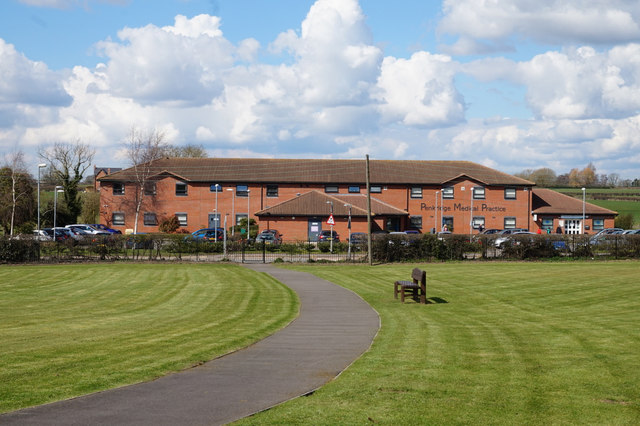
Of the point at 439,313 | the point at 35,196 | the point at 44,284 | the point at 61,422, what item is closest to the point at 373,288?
the point at 439,313

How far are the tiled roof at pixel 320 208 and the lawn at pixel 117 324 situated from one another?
33463mm

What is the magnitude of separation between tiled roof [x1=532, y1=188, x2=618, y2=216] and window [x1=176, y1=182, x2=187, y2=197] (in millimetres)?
40568

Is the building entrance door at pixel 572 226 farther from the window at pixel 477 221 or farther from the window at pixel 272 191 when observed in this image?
the window at pixel 272 191

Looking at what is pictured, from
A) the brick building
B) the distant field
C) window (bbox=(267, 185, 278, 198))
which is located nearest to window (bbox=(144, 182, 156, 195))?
the brick building

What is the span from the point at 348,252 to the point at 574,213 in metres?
44.1

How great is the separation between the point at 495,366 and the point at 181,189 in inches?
2652

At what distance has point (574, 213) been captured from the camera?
76062 millimetres

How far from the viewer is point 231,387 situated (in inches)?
380

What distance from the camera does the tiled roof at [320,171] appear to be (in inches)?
2995

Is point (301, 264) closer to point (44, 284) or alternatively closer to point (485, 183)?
Result: point (44, 284)

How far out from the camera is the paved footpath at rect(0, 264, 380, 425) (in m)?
8.06

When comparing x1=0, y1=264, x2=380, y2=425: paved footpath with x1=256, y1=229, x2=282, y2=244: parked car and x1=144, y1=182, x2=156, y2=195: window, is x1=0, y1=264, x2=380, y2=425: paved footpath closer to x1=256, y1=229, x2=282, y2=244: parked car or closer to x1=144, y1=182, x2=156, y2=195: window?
x1=256, y1=229, x2=282, y2=244: parked car

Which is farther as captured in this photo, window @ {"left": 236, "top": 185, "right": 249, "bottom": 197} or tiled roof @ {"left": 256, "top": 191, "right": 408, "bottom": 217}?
window @ {"left": 236, "top": 185, "right": 249, "bottom": 197}

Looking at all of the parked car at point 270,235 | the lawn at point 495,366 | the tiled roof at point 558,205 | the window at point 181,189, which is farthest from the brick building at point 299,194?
the lawn at point 495,366
